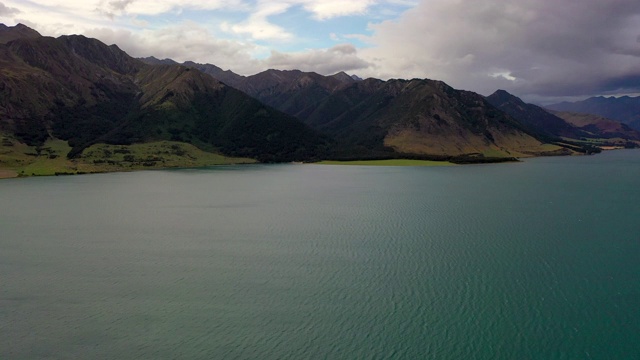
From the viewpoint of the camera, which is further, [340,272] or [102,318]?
[340,272]

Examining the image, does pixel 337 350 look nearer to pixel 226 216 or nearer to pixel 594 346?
pixel 594 346

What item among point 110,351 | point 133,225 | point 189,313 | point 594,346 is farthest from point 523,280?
point 133,225

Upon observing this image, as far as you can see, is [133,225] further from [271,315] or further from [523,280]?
[523,280]

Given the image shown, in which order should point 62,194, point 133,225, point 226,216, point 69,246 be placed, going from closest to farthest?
point 69,246 → point 133,225 → point 226,216 → point 62,194

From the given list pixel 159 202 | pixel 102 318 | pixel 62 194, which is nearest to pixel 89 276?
pixel 102 318

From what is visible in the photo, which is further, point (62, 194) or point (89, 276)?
point (62, 194)

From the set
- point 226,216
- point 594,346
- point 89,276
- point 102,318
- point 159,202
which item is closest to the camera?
point 594,346
